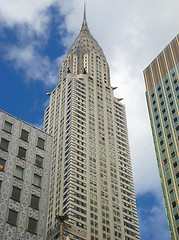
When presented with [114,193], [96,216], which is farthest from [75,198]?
[114,193]

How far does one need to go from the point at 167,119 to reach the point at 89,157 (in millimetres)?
36995

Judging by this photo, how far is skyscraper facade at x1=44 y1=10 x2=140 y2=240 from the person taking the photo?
101m

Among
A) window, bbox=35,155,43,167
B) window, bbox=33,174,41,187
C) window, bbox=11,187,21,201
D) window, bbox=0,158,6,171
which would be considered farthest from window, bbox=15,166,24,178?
window, bbox=35,155,43,167

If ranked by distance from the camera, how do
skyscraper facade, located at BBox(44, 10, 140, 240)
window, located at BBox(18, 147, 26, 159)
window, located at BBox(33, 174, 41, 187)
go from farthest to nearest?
1. skyscraper facade, located at BBox(44, 10, 140, 240)
2. window, located at BBox(18, 147, 26, 159)
3. window, located at BBox(33, 174, 41, 187)

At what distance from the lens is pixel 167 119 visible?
85500mm

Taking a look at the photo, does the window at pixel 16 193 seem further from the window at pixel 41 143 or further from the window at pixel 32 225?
the window at pixel 41 143

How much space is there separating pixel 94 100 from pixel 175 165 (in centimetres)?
6555

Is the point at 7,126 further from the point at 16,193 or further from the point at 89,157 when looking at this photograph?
the point at 89,157

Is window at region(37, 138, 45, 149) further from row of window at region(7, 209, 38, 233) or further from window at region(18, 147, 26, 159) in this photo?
row of window at region(7, 209, 38, 233)

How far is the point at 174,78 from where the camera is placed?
3585 inches

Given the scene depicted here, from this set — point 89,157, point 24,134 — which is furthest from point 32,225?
point 89,157

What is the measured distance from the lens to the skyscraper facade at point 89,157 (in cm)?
10094

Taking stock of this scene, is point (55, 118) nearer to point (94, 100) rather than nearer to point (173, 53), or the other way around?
point (94, 100)

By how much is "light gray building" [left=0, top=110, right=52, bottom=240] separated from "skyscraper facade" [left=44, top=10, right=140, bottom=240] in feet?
138
